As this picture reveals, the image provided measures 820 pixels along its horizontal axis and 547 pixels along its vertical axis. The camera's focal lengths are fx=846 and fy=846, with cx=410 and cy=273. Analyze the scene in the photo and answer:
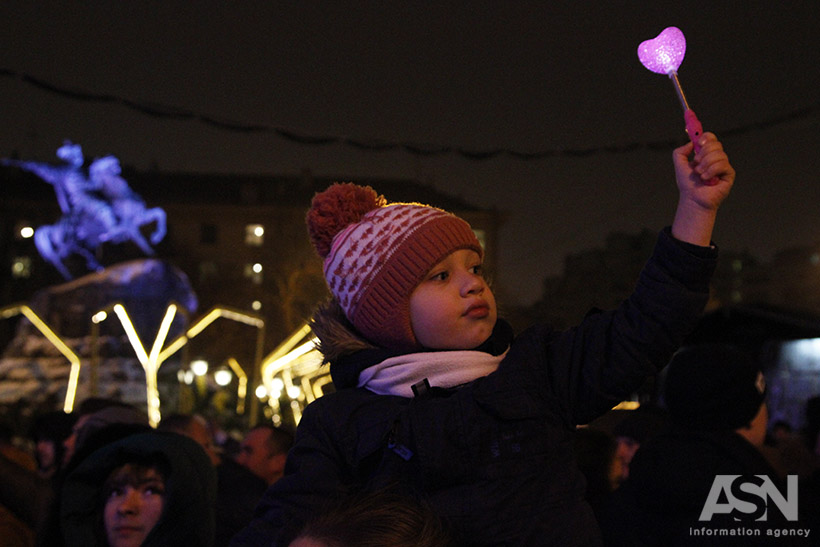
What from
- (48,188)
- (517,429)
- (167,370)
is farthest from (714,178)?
(48,188)

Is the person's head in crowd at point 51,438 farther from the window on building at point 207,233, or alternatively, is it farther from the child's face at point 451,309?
the window on building at point 207,233

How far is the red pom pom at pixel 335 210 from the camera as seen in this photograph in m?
2.65

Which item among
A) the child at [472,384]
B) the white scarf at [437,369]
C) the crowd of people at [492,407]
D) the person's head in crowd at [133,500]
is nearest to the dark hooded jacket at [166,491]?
the person's head in crowd at [133,500]

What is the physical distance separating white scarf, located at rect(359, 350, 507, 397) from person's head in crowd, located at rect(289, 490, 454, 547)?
1.57ft

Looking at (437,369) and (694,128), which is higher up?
(694,128)

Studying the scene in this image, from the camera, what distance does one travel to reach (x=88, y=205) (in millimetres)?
33250

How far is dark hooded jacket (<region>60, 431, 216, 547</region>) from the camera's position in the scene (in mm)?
3520

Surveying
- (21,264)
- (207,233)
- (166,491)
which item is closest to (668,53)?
(166,491)

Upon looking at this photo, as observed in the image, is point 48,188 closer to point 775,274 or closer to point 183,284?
point 183,284

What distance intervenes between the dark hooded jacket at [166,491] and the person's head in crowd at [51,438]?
2348 millimetres

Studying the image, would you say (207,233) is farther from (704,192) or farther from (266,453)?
(704,192)

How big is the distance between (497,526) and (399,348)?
24.0 inches

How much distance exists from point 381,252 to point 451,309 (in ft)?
0.93

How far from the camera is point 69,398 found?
562 inches
